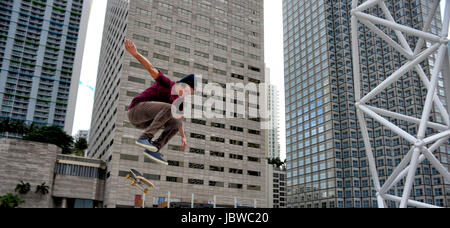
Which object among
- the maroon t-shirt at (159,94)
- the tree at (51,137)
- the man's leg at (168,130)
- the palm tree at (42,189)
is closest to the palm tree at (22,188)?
the palm tree at (42,189)

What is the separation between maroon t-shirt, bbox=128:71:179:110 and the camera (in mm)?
60219

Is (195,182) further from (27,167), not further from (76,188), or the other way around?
(27,167)

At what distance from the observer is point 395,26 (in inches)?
776

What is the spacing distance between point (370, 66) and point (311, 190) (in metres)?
45.7

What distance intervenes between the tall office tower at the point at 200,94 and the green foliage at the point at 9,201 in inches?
594

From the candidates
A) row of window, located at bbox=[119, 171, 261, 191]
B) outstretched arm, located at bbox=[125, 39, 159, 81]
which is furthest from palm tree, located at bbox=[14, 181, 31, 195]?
outstretched arm, located at bbox=[125, 39, 159, 81]

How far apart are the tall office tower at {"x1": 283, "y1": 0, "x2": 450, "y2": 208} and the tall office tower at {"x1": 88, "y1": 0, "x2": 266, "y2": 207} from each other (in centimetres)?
4370

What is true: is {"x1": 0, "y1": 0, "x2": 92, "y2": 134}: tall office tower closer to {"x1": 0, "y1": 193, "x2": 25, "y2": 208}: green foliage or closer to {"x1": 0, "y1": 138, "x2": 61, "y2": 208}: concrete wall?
{"x1": 0, "y1": 138, "x2": 61, "y2": 208}: concrete wall

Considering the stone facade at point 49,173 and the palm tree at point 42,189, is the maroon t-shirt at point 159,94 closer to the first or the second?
the stone facade at point 49,173

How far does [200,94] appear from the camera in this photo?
8506 cm

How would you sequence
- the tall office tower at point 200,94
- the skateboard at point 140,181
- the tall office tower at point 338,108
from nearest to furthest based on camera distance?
the skateboard at point 140,181 < the tall office tower at point 200,94 < the tall office tower at point 338,108

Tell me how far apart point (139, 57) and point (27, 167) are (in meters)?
37.6

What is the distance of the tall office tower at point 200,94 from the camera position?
75438 mm
